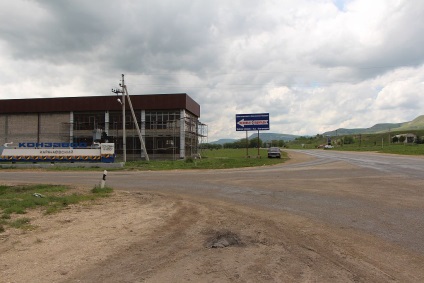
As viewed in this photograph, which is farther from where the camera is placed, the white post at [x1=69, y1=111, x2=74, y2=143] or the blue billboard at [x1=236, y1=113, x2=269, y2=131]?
the white post at [x1=69, y1=111, x2=74, y2=143]

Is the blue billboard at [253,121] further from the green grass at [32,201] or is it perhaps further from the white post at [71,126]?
the green grass at [32,201]

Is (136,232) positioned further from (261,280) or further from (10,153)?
(10,153)

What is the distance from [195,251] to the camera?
586 cm

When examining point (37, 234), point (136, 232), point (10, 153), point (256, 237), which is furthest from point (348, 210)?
point (10, 153)

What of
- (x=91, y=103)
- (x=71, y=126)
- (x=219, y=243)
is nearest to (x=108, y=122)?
(x=91, y=103)

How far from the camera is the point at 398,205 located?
10180mm

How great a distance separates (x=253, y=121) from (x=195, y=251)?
1450 inches

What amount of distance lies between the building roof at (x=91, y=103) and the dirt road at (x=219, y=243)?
31.8 meters

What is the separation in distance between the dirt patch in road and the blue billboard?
1315 inches

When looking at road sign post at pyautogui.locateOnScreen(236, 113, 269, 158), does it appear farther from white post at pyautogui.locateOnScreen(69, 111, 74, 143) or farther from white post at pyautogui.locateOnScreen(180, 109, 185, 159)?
white post at pyautogui.locateOnScreen(69, 111, 74, 143)

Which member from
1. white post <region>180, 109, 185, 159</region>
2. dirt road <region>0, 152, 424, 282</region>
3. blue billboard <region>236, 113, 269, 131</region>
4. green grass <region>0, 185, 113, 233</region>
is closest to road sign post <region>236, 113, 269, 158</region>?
blue billboard <region>236, 113, 269, 131</region>

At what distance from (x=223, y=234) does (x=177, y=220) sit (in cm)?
176

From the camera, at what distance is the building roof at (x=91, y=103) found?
42.3 meters

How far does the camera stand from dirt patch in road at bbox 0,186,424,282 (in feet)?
15.7
